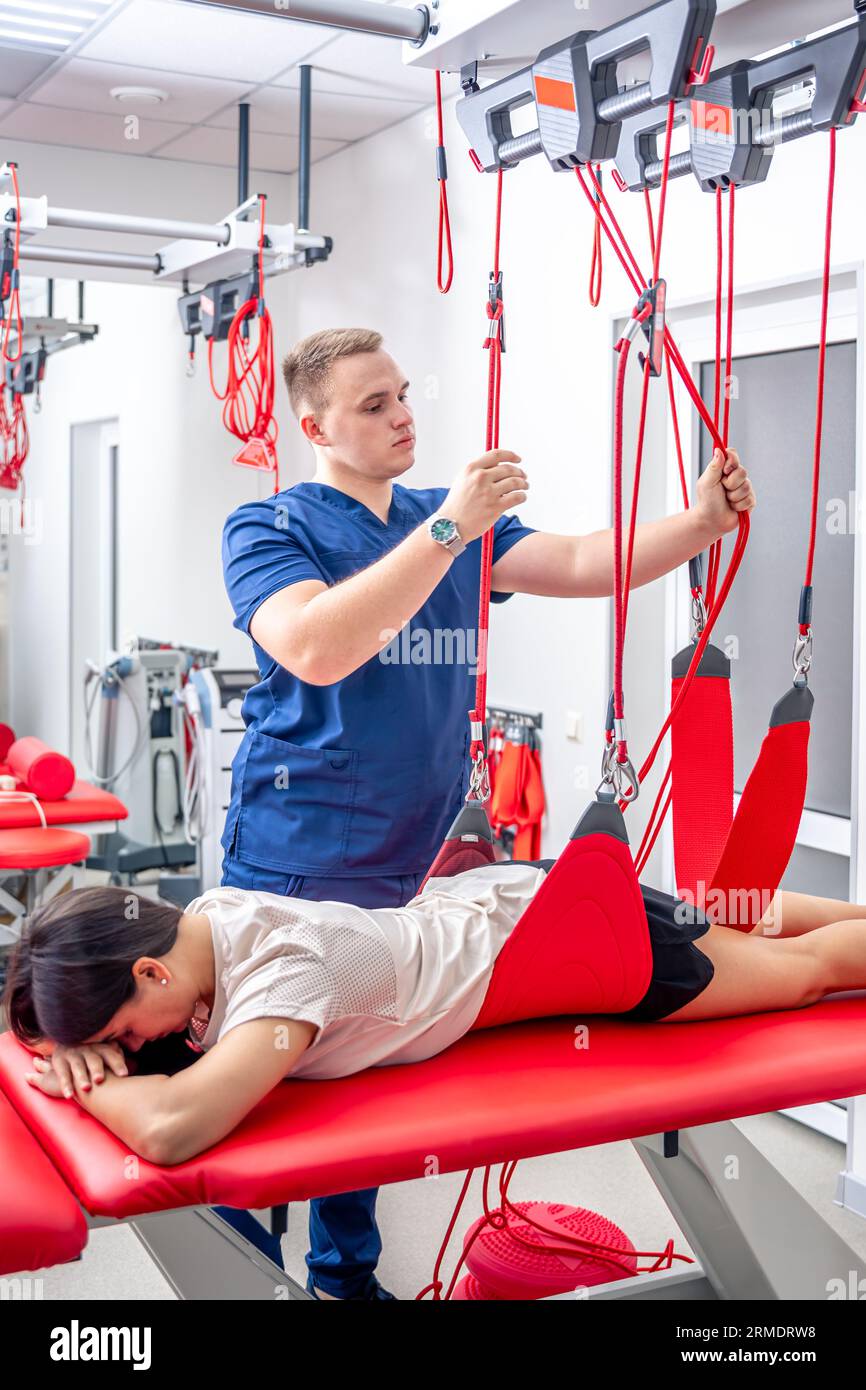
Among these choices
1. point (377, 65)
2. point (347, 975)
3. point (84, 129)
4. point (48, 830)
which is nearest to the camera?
point (347, 975)

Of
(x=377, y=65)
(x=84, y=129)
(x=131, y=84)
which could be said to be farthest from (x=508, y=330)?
(x=84, y=129)

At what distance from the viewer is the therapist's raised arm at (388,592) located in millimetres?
1544

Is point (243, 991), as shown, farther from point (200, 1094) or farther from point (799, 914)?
point (799, 914)

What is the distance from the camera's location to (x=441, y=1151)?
1.35 metres

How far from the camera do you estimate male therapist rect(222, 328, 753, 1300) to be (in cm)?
183

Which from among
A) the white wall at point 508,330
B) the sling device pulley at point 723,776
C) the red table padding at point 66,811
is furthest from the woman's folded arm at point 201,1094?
the red table padding at point 66,811

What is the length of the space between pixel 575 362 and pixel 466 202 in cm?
70

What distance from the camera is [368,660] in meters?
1.77

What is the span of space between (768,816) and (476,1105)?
59 centimetres

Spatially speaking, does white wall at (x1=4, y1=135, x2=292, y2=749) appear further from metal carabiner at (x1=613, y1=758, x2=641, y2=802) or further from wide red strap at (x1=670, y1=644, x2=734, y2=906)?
metal carabiner at (x1=613, y1=758, x2=641, y2=802)

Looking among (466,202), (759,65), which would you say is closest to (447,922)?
(759,65)

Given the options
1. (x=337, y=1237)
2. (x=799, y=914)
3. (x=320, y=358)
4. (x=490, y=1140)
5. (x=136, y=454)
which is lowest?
(x=337, y=1237)

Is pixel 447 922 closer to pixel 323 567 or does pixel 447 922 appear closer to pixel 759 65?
pixel 323 567

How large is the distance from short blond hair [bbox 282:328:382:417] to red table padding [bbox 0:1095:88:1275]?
1.09 m
